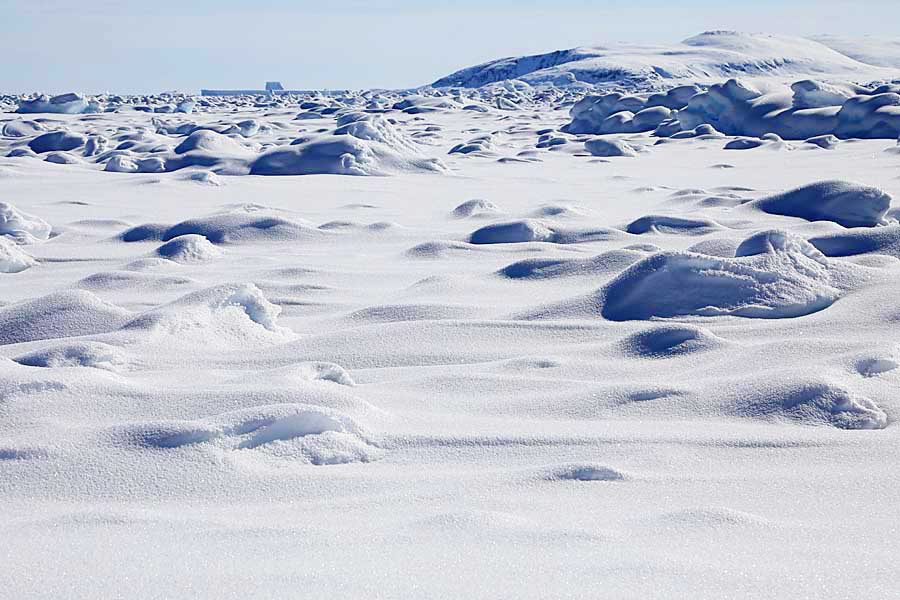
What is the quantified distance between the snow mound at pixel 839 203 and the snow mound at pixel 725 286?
1529 mm

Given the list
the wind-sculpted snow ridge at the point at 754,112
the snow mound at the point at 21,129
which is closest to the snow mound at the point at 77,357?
the wind-sculpted snow ridge at the point at 754,112

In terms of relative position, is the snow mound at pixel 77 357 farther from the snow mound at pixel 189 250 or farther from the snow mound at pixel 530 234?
the snow mound at pixel 530 234

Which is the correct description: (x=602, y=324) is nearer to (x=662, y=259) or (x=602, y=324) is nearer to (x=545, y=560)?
(x=662, y=259)

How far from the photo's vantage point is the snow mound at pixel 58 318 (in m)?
2.52

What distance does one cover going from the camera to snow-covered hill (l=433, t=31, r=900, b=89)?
129 ft

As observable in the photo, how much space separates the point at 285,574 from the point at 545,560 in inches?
13.1

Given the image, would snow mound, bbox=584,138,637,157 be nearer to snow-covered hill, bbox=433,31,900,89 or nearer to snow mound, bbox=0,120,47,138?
snow mound, bbox=0,120,47,138

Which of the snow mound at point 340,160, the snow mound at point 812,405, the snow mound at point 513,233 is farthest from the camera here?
the snow mound at point 340,160

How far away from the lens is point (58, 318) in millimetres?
2576

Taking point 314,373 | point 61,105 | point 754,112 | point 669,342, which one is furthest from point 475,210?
point 61,105

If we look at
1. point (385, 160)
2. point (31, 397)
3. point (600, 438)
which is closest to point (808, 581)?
point (600, 438)

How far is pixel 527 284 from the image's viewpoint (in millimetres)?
3264

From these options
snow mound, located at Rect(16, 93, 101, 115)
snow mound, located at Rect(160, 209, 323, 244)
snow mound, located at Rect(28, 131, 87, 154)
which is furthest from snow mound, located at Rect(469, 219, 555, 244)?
snow mound, located at Rect(16, 93, 101, 115)

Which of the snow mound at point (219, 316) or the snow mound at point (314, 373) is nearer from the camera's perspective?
the snow mound at point (314, 373)
